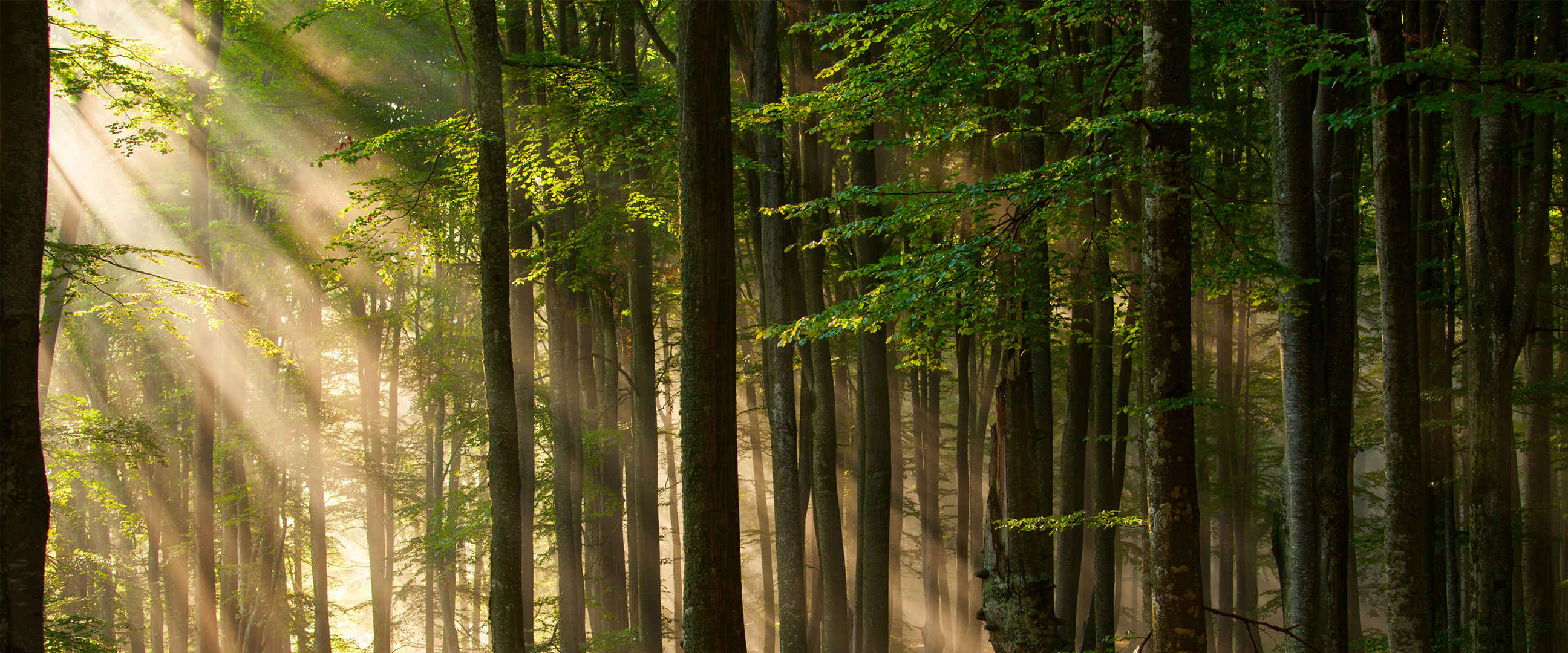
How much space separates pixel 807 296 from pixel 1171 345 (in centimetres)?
763

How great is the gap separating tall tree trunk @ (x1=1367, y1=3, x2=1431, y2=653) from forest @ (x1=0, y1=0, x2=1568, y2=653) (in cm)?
4

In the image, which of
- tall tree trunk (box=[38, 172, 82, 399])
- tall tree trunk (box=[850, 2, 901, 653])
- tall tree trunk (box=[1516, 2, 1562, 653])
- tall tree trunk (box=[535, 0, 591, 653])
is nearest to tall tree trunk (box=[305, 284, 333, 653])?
tall tree trunk (box=[38, 172, 82, 399])

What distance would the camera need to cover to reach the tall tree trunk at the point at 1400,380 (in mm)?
7402

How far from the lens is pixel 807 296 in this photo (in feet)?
42.9

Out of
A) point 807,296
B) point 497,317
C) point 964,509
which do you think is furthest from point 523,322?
point 964,509

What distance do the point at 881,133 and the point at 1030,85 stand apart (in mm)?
4715

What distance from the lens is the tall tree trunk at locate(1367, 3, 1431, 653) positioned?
7.40 m

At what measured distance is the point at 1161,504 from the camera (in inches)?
229

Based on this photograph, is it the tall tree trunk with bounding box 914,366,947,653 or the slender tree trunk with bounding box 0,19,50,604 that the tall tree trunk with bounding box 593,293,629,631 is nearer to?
the tall tree trunk with bounding box 914,366,947,653

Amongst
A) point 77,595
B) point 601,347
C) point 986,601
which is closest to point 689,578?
point 986,601

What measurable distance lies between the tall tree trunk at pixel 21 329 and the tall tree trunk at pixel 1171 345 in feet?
26.0

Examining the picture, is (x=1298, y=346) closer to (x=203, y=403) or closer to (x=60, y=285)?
(x=203, y=403)

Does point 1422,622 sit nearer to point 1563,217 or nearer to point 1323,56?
point 1323,56

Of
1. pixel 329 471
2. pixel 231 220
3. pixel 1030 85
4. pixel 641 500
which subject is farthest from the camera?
pixel 329 471
